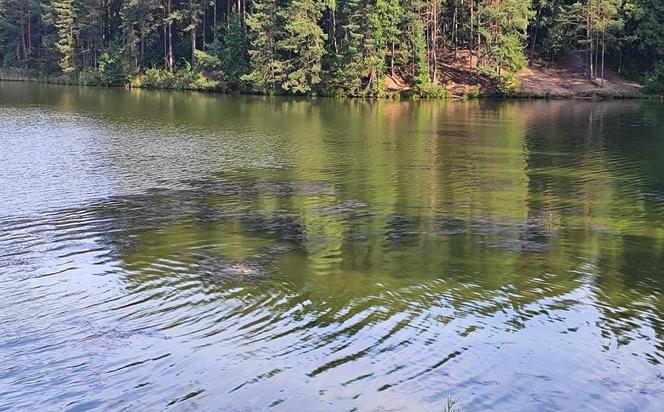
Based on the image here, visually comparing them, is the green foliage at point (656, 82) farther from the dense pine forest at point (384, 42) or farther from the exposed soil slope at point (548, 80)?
the exposed soil slope at point (548, 80)

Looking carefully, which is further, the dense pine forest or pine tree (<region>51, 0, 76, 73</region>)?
pine tree (<region>51, 0, 76, 73</region>)

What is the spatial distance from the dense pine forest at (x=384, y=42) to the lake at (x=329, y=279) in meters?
35.6

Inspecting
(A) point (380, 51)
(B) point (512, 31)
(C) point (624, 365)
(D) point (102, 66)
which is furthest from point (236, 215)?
(D) point (102, 66)

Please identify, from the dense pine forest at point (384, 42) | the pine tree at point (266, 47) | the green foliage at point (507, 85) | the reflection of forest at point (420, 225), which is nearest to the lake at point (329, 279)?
the reflection of forest at point (420, 225)

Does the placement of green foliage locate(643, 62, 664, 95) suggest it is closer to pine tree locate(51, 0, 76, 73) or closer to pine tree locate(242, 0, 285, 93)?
pine tree locate(242, 0, 285, 93)

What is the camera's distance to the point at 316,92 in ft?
219

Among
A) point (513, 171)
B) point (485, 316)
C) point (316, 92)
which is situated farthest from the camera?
point (316, 92)

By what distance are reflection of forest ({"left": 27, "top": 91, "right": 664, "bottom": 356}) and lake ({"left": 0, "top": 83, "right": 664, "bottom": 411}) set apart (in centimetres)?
8

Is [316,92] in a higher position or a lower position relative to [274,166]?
higher

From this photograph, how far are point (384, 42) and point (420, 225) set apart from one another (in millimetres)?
47309

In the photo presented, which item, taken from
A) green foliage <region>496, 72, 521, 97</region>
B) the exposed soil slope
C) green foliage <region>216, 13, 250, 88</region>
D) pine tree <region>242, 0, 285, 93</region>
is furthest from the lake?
green foliage <region>216, 13, 250, 88</region>

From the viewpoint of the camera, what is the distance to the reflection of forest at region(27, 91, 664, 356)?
39.6 ft

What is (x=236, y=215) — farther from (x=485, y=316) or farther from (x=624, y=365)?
(x=624, y=365)

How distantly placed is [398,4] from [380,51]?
491 centimetres
